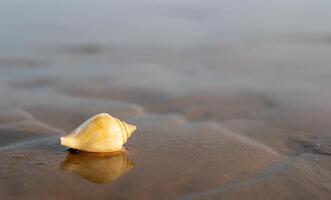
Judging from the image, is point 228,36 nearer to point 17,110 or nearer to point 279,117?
point 279,117

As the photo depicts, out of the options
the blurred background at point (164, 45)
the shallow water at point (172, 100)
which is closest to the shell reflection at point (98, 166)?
the shallow water at point (172, 100)

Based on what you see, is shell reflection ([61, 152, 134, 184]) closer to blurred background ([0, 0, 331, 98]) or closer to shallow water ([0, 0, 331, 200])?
shallow water ([0, 0, 331, 200])

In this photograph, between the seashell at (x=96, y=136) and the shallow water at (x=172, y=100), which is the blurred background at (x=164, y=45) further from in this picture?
the seashell at (x=96, y=136)

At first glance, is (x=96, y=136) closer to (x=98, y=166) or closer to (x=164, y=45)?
(x=98, y=166)

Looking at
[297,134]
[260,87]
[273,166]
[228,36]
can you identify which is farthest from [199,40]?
[273,166]

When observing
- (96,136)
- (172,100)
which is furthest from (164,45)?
(96,136)
